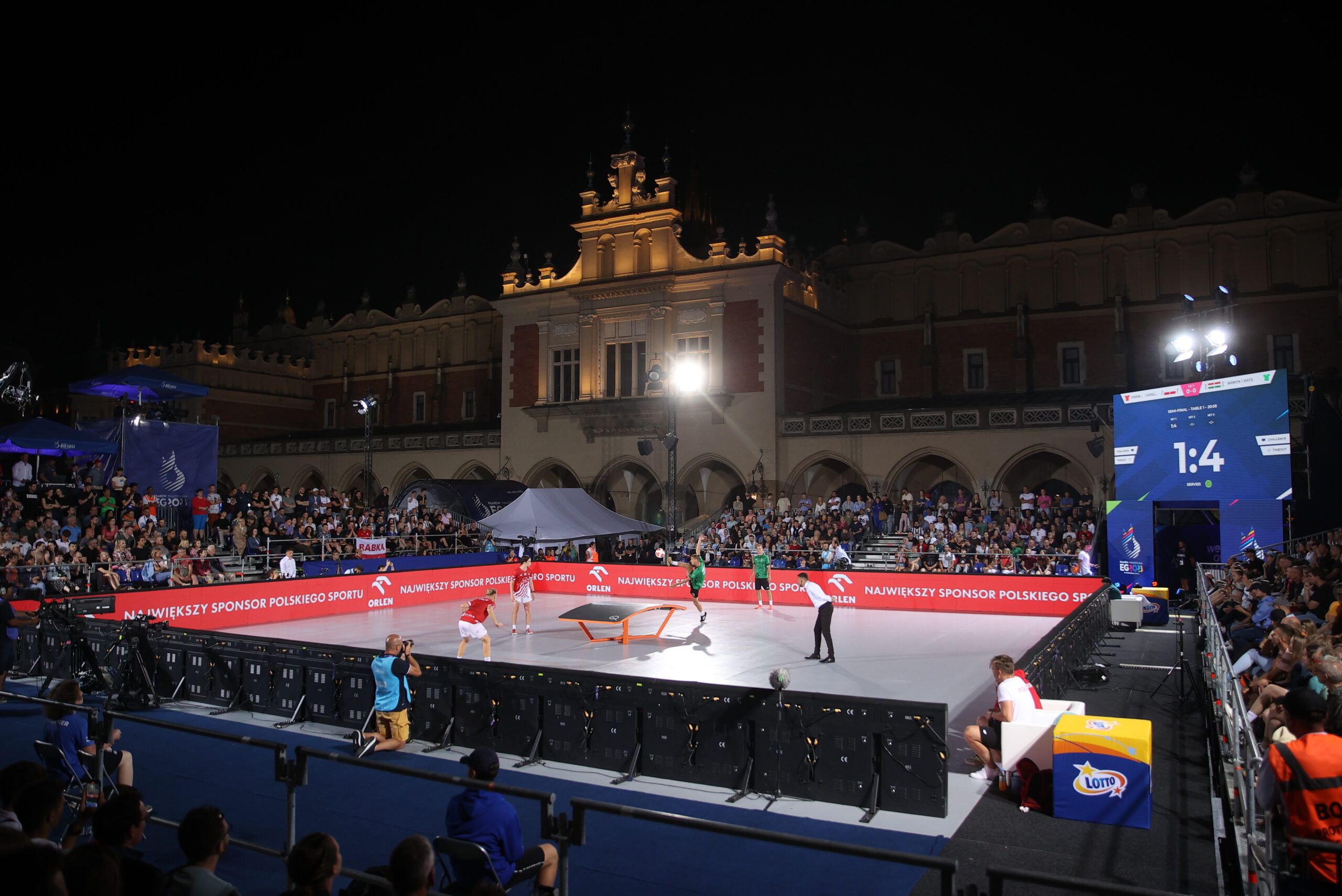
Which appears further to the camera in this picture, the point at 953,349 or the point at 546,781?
the point at 953,349

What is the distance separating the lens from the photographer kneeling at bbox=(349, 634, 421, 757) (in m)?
10.4

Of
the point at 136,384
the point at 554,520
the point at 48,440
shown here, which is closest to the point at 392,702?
the point at 554,520

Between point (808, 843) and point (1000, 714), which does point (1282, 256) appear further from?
point (808, 843)

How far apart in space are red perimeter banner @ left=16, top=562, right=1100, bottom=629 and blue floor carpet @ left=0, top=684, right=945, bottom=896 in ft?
34.2

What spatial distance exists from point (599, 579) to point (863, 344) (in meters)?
19.2

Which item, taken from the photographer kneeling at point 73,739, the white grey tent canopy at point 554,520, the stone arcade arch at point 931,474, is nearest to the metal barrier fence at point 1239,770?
the photographer kneeling at point 73,739

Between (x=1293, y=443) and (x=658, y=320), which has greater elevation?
(x=658, y=320)

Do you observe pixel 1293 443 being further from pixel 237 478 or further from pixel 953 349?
pixel 237 478

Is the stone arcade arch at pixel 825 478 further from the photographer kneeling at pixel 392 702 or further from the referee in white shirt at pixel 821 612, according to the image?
the photographer kneeling at pixel 392 702

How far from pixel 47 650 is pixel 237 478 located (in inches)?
1436

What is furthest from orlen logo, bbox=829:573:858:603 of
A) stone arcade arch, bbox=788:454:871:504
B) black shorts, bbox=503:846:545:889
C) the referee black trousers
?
black shorts, bbox=503:846:545:889

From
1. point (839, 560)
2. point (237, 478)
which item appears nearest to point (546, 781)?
point (839, 560)

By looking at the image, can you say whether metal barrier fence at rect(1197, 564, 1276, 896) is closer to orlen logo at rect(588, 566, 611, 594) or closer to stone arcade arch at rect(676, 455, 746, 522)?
orlen logo at rect(588, 566, 611, 594)

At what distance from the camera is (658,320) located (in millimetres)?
38469
